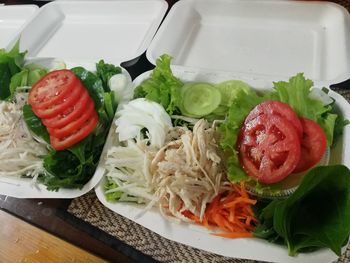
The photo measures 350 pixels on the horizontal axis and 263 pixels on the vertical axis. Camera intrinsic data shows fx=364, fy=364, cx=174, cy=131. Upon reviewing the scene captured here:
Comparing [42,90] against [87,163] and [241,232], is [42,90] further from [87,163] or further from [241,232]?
[241,232]

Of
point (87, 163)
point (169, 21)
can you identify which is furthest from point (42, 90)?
point (169, 21)

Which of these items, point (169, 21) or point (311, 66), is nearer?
point (311, 66)

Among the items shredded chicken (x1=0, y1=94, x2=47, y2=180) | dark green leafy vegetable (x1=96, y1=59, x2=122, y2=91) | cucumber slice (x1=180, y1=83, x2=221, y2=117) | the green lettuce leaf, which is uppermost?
the green lettuce leaf

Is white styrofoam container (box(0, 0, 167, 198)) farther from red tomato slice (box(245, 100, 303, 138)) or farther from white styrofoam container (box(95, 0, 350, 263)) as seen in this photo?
red tomato slice (box(245, 100, 303, 138))

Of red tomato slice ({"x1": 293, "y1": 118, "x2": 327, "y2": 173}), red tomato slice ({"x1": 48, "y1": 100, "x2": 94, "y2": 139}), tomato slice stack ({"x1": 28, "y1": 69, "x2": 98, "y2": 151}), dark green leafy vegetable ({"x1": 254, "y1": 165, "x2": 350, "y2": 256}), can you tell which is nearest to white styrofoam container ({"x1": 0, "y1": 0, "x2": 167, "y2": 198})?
Answer: tomato slice stack ({"x1": 28, "y1": 69, "x2": 98, "y2": 151})

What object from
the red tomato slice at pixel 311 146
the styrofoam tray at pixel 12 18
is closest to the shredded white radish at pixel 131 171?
the red tomato slice at pixel 311 146

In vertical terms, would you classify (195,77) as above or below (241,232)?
above

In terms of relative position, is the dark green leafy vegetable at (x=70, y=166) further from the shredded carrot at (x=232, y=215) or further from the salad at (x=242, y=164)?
the shredded carrot at (x=232, y=215)

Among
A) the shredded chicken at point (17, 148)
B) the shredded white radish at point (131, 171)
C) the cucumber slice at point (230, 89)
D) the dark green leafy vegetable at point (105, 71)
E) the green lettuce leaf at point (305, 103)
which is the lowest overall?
the shredded chicken at point (17, 148)
